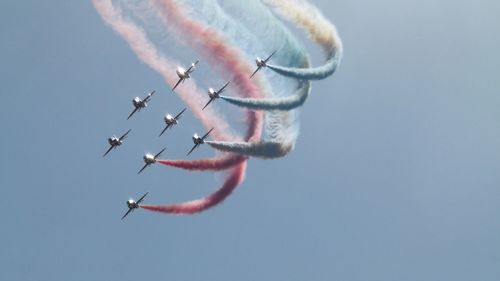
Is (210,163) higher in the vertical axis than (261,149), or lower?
higher

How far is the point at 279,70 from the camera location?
49.1 metres

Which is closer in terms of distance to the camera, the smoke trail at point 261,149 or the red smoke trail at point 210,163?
the smoke trail at point 261,149

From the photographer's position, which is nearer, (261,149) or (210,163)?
(261,149)

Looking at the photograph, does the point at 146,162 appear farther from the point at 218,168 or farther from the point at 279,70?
the point at 279,70

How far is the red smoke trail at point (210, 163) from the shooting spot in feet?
168

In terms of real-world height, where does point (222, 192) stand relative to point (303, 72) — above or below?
below

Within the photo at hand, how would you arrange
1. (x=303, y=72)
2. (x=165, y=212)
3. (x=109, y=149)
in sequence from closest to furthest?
(x=303, y=72) → (x=165, y=212) → (x=109, y=149)

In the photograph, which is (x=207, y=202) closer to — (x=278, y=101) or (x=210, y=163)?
(x=210, y=163)

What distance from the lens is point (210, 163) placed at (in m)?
51.6

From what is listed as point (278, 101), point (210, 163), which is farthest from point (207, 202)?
point (278, 101)

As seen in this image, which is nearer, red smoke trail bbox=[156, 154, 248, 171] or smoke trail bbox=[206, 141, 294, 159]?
smoke trail bbox=[206, 141, 294, 159]

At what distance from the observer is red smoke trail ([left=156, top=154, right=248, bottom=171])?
51.2m

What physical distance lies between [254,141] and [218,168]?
3649mm

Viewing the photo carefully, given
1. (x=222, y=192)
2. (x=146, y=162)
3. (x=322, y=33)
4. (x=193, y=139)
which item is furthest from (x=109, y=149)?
(x=322, y=33)
